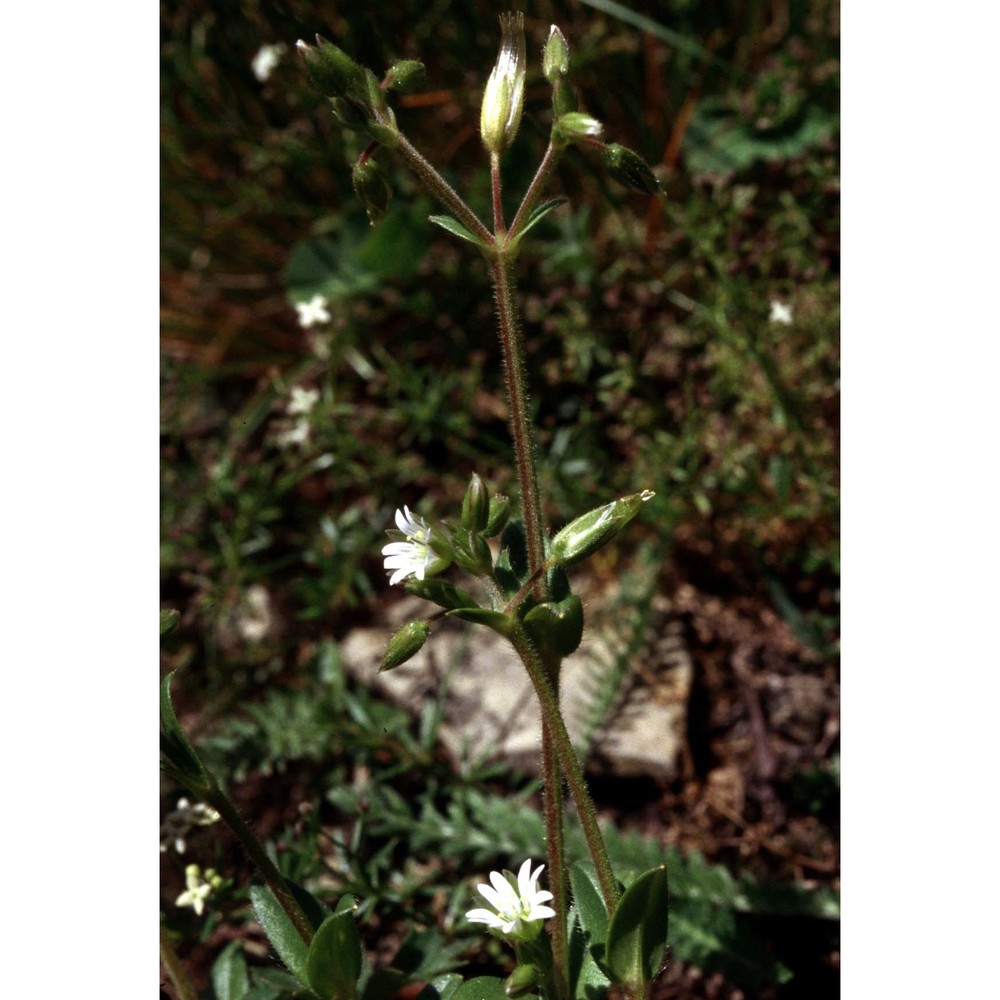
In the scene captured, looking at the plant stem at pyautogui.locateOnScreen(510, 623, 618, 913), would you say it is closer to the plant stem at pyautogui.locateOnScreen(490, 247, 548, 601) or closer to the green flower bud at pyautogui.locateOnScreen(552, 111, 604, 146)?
the plant stem at pyautogui.locateOnScreen(490, 247, 548, 601)

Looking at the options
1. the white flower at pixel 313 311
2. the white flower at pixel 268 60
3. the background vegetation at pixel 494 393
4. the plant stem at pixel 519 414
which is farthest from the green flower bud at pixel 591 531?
the white flower at pixel 268 60

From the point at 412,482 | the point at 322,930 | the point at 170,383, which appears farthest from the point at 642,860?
the point at 170,383

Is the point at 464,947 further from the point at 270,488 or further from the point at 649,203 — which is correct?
the point at 649,203

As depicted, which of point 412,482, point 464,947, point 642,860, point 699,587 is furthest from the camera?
point 412,482

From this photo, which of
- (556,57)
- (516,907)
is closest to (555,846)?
(516,907)

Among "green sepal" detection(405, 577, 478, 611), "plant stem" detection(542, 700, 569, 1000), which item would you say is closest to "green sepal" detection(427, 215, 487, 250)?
"green sepal" detection(405, 577, 478, 611)

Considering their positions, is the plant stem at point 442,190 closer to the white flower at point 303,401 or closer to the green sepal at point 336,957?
the green sepal at point 336,957

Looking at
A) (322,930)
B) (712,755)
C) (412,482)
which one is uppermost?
(412,482)
